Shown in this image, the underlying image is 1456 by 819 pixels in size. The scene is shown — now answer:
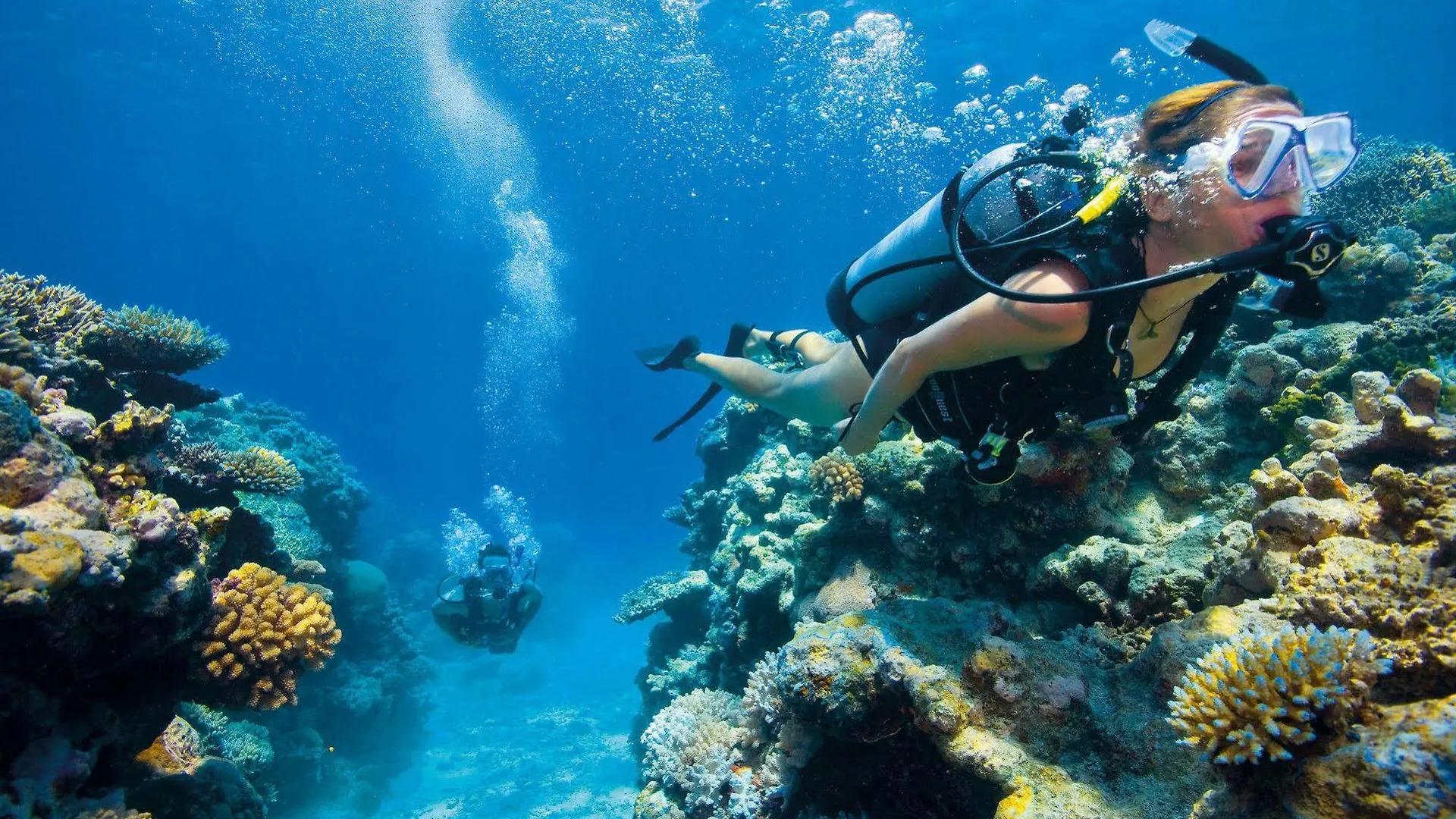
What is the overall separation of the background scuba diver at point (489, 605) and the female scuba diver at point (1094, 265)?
8.96 m

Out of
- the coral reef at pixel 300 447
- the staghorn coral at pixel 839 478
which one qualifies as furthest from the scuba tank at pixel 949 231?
the coral reef at pixel 300 447

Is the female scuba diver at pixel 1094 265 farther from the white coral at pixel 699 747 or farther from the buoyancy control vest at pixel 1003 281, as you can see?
the white coral at pixel 699 747

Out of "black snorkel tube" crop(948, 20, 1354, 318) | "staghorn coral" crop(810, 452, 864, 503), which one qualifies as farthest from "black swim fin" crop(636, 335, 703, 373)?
"black snorkel tube" crop(948, 20, 1354, 318)

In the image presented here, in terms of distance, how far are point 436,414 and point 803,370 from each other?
282ft

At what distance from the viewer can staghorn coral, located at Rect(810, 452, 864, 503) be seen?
5.85 m

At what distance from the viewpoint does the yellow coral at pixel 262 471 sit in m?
6.58

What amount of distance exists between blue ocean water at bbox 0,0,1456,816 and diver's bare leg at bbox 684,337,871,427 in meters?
2.34

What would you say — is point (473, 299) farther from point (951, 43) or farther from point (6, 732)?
point (6, 732)

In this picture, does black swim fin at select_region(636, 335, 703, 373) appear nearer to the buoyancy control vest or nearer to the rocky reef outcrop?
the buoyancy control vest

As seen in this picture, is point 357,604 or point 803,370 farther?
point 357,604

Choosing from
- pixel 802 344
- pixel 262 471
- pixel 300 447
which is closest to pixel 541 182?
pixel 300 447

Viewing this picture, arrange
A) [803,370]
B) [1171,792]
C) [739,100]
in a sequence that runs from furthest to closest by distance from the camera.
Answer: [739,100]
[803,370]
[1171,792]

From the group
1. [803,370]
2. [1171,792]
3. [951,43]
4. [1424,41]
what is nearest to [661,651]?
[803,370]

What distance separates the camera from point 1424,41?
42938 millimetres
